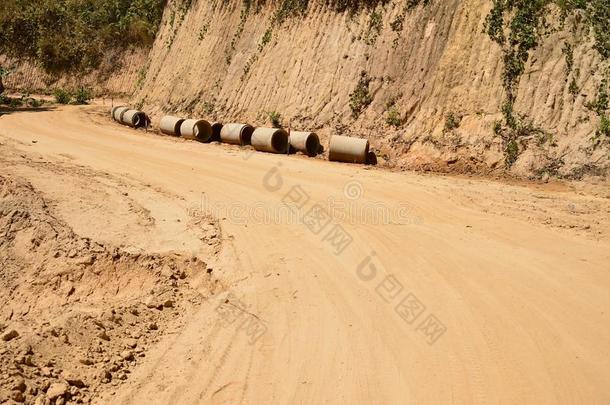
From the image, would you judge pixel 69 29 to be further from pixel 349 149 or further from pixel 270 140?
pixel 349 149

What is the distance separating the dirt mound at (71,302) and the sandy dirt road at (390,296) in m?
0.35

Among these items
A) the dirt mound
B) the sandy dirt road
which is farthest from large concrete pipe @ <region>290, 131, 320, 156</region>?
the dirt mound

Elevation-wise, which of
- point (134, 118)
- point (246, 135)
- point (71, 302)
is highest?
point (246, 135)

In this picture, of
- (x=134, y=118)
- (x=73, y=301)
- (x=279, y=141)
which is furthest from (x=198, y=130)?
(x=73, y=301)

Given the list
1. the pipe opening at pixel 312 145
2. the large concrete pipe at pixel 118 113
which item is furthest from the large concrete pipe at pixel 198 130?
the large concrete pipe at pixel 118 113

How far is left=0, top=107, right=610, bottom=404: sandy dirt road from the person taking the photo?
488 cm

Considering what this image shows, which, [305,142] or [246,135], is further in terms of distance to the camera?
[246,135]

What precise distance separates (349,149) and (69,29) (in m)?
29.1

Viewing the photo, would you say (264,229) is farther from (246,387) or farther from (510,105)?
(510,105)

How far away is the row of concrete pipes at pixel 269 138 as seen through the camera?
45.4ft

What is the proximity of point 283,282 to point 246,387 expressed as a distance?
2100mm

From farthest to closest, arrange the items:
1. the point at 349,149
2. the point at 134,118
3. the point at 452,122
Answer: the point at 134,118 < the point at 349,149 < the point at 452,122

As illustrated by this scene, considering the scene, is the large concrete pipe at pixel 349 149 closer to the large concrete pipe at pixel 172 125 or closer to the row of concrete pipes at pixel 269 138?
the row of concrete pipes at pixel 269 138

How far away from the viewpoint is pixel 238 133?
1662 cm
